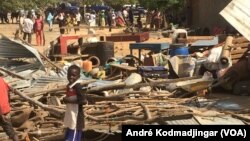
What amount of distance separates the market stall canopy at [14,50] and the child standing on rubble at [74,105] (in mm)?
7406

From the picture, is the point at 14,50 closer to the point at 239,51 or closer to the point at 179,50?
the point at 179,50

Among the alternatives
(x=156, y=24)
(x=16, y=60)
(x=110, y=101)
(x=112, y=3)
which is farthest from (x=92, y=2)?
(x=110, y=101)

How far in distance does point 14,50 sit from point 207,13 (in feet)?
56.5

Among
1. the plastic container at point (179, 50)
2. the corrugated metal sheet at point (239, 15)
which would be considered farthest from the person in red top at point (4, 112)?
the plastic container at point (179, 50)

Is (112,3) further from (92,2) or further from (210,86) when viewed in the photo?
(210,86)

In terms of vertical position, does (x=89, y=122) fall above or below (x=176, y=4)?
below

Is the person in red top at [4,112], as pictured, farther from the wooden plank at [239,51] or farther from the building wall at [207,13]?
the building wall at [207,13]

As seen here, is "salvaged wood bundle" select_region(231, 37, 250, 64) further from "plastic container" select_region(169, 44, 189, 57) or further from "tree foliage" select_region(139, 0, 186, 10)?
"tree foliage" select_region(139, 0, 186, 10)

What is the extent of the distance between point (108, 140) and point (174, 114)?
116 cm

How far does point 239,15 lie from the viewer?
979 centimetres

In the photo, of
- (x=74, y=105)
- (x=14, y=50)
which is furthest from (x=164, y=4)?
(x=74, y=105)

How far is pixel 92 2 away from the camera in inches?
2685

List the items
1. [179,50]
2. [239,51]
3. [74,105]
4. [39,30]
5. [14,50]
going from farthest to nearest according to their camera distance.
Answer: [39,30] → [179,50] → [14,50] → [239,51] → [74,105]

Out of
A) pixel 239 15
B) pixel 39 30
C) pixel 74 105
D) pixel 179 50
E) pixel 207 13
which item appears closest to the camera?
pixel 74 105
